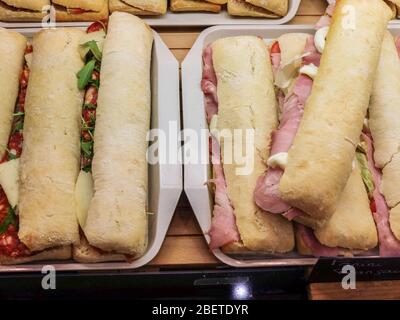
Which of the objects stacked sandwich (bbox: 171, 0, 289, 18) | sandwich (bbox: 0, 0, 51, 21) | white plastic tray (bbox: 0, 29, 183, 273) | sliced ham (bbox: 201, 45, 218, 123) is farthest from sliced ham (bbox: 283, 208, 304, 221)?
sandwich (bbox: 0, 0, 51, 21)

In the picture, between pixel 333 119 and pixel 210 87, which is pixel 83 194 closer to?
pixel 210 87

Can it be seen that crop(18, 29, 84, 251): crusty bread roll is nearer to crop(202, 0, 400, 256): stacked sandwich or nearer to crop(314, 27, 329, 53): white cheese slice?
crop(202, 0, 400, 256): stacked sandwich

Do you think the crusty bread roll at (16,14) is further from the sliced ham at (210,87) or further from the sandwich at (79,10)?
the sliced ham at (210,87)

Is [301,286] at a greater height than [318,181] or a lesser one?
lesser

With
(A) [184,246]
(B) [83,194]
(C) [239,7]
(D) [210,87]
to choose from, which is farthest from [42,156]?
(C) [239,7]

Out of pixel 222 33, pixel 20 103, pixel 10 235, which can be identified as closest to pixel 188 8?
pixel 222 33

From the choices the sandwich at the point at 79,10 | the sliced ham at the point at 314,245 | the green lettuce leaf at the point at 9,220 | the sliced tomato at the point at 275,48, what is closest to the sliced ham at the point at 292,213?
the sliced ham at the point at 314,245
